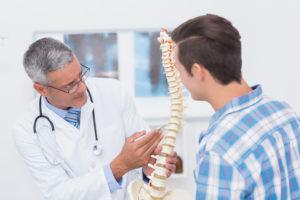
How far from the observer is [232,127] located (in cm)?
88

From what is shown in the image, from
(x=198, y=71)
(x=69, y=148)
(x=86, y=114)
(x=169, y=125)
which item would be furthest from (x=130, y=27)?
(x=198, y=71)

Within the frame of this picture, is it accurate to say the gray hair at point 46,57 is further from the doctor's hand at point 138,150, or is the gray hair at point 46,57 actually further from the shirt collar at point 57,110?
the doctor's hand at point 138,150

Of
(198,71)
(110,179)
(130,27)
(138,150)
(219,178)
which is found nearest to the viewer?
(219,178)

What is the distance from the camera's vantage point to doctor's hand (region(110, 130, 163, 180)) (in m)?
1.30

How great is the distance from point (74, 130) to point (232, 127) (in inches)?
30.4

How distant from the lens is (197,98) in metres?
1.01

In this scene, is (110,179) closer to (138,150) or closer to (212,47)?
(138,150)

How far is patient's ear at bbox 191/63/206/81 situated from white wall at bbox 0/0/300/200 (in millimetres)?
1091

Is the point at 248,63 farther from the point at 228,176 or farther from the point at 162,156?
the point at 228,176

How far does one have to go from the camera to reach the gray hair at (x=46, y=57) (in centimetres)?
Answer: 137

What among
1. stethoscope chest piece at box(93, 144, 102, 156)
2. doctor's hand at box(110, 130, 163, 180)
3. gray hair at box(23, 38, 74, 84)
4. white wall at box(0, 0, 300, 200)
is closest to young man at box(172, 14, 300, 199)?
doctor's hand at box(110, 130, 163, 180)

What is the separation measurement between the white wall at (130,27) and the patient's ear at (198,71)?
109 cm

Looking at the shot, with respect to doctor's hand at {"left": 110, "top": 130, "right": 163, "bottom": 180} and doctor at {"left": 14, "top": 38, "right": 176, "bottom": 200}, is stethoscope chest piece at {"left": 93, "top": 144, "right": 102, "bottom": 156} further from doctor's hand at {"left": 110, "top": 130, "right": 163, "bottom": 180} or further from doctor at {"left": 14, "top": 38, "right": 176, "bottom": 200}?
doctor's hand at {"left": 110, "top": 130, "right": 163, "bottom": 180}

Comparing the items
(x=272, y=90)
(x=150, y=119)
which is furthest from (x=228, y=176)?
(x=272, y=90)
